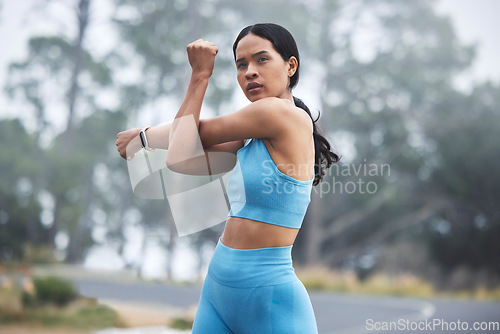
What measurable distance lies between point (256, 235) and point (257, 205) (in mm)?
80

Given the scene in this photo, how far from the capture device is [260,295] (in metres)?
1.41

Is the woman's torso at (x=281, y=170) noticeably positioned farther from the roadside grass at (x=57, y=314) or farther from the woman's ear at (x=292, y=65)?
the roadside grass at (x=57, y=314)

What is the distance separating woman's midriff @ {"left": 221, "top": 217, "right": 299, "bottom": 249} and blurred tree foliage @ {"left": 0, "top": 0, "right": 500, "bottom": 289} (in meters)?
14.4

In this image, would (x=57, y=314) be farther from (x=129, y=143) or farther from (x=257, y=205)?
(x=257, y=205)

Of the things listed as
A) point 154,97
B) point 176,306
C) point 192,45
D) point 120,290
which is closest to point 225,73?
point 154,97

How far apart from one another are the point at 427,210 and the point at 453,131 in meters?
2.69

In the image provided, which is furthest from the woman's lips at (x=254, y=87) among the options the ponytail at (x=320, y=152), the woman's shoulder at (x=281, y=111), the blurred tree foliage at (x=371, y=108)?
the blurred tree foliage at (x=371, y=108)

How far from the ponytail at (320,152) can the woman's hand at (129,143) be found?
0.52 metres

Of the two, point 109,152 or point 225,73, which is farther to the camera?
point 109,152

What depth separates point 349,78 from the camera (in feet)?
57.4

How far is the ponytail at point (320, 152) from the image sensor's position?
1710 mm

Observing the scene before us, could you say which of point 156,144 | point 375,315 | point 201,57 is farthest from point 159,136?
point 375,315

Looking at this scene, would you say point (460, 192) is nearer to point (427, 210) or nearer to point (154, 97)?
point (427, 210)

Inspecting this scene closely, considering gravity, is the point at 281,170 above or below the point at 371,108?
below
